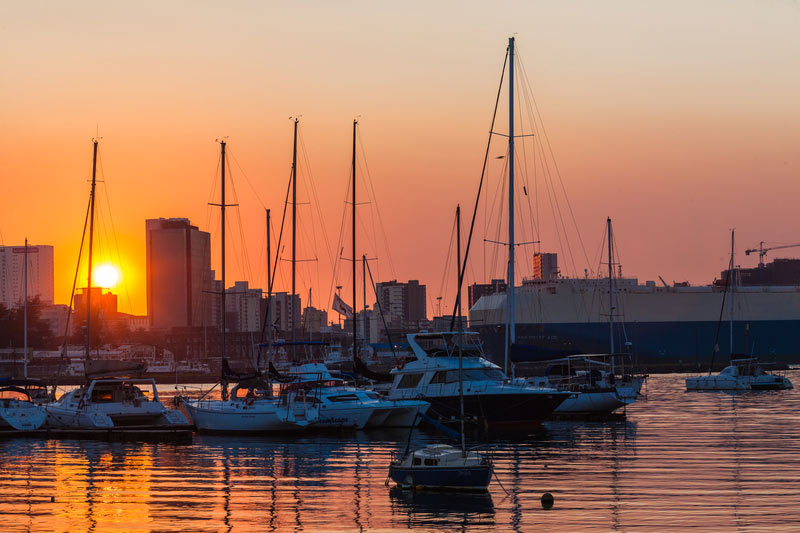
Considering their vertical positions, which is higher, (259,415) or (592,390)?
(592,390)

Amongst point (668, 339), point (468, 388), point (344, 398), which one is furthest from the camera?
point (668, 339)

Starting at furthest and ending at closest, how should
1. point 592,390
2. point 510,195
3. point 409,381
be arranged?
point 592,390 → point 510,195 → point 409,381

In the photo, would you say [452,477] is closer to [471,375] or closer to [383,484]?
[383,484]

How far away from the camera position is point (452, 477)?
32219 mm

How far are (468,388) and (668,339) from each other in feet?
425

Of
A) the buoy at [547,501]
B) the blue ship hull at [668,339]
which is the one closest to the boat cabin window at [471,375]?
the buoy at [547,501]

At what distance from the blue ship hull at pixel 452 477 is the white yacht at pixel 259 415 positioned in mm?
20312

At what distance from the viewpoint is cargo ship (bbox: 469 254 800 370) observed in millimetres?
171625

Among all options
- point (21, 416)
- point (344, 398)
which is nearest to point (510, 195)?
point (344, 398)

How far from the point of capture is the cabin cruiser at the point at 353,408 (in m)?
53.4

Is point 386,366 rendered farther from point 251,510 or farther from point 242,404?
point 251,510

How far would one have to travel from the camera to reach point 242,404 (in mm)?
54094

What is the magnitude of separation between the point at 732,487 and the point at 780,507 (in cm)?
390

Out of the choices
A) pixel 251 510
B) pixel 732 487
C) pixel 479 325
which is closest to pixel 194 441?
pixel 251 510
